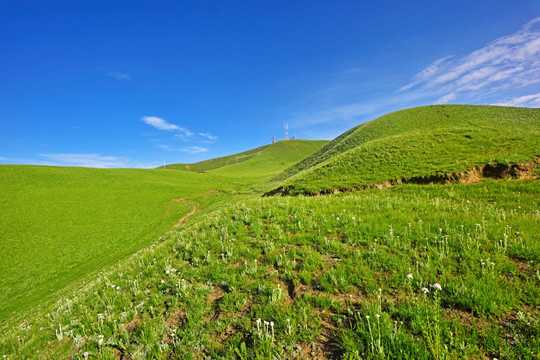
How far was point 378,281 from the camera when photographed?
14.5ft

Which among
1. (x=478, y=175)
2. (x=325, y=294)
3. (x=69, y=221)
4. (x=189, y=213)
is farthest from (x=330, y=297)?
(x=69, y=221)

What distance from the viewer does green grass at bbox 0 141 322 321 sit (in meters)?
19.8

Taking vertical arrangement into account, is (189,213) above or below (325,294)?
below

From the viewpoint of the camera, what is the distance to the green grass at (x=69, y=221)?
65.1 ft

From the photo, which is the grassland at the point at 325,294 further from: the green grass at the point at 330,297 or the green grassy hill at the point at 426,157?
the green grassy hill at the point at 426,157

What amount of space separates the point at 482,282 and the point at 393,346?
242 cm

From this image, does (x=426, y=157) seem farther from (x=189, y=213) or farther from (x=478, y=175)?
(x=189, y=213)

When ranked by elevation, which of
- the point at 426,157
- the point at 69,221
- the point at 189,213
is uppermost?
the point at 426,157

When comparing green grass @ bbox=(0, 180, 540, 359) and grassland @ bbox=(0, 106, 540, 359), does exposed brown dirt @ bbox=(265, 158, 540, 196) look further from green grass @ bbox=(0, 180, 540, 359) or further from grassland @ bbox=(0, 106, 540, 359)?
green grass @ bbox=(0, 180, 540, 359)

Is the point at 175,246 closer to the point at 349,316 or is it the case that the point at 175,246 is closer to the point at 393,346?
the point at 349,316

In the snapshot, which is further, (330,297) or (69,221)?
(69,221)

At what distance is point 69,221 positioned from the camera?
3102 centimetres

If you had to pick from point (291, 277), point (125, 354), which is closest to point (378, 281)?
point (291, 277)

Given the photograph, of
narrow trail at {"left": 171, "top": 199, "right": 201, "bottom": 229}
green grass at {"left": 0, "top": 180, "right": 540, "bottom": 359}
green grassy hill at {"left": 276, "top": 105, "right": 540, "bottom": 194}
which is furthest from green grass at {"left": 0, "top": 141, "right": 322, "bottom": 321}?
green grassy hill at {"left": 276, "top": 105, "right": 540, "bottom": 194}
